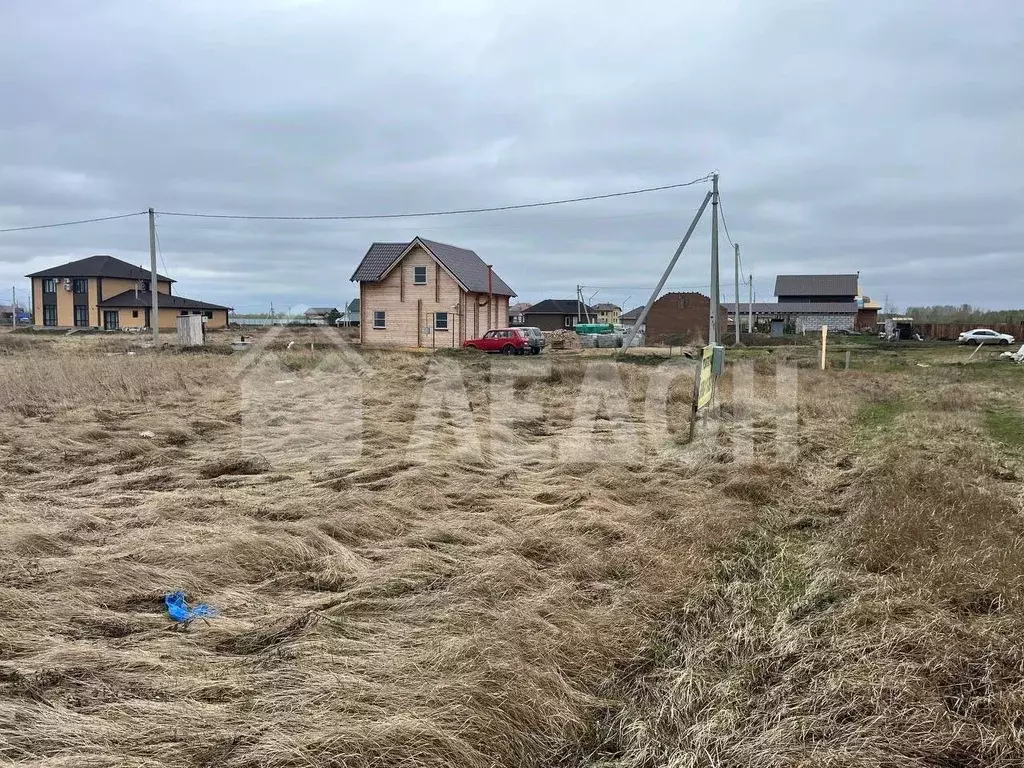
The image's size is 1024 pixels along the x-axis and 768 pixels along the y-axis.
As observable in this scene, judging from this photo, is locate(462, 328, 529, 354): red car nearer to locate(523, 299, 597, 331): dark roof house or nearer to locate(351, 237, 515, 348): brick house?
locate(351, 237, 515, 348): brick house

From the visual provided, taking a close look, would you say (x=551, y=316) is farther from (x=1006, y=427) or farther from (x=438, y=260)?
(x=1006, y=427)

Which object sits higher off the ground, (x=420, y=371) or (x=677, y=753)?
(x=420, y=371)

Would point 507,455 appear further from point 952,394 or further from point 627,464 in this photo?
point 952,394

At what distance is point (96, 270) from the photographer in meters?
64.7

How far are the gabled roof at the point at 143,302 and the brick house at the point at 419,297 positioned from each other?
101 feet

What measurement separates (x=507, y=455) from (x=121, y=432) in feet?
18.2

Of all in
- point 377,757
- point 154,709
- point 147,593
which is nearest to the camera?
point 377,757

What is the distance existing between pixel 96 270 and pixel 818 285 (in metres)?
73.8

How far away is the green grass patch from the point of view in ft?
33.9

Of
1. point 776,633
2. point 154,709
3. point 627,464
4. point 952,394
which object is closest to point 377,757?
point 154,709

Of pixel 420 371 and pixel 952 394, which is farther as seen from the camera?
pixel 420 371

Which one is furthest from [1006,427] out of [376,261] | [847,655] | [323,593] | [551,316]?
[551,316]

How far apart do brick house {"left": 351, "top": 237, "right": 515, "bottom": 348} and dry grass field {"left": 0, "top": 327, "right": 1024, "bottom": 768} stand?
27976mm

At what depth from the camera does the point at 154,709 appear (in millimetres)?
3154
